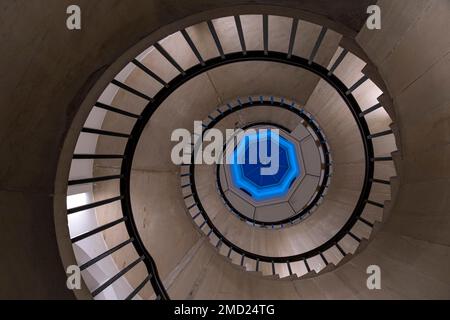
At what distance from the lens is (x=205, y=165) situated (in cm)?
820

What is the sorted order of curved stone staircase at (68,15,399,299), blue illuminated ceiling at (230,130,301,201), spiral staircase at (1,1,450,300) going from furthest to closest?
blue illuminated ceiling at (230,130,301,201), curved stone staircase at (68,15,399,299), spiral staircase at (1,1,450,300)

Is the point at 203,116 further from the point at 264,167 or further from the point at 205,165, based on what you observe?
the point at 264,167

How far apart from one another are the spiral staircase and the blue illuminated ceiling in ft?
14.8

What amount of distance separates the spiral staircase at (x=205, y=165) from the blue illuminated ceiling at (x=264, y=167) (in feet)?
14.8

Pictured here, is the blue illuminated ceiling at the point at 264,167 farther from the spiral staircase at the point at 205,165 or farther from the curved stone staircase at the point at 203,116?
the curved stone staircase at the point at 203,116

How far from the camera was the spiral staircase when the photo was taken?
303 cm

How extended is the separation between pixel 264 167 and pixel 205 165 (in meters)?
6.82

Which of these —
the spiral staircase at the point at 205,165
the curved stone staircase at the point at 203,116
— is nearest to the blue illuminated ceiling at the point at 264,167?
the spiral staircase at the point at 205,165

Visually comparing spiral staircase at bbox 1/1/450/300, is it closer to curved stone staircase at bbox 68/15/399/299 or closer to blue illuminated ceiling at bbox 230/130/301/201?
curved stone staircase at bbox 68/15/399/299

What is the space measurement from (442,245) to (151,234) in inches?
174

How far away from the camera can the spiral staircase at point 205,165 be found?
3.03 meters

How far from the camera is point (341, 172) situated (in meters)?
7.36

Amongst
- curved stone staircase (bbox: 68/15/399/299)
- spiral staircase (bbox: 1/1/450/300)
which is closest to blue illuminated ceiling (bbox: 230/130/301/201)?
spiral staircase (bbox: 1/1/450/300)
